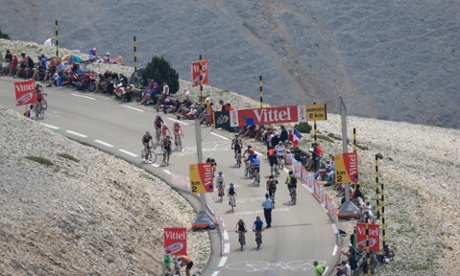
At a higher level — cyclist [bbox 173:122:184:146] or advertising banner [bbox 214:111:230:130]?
advertising banner [bbox 214:111:230:130]

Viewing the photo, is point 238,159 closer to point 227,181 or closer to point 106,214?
point 227,181

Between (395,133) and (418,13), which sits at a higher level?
(418,13)

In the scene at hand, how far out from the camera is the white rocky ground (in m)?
38.7

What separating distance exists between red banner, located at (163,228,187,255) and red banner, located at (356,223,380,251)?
600cm

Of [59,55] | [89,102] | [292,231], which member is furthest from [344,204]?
[59,55]

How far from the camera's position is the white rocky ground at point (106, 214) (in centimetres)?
3869

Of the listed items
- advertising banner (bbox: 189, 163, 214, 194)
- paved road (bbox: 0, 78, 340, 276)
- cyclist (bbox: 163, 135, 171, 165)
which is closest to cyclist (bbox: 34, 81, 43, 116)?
paved road (bbox: 0, 78, 340, 276)

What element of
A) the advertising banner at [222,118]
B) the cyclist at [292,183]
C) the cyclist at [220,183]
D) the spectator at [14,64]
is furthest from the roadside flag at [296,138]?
the spectator at [14,64]

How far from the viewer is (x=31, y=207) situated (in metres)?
40.4

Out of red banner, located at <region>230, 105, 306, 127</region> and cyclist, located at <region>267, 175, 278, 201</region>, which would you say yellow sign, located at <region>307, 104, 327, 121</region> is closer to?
red banner, located at <region>230, 105, 306, 127</region>

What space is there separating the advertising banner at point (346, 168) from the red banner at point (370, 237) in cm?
546

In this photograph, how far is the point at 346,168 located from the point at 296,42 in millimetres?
49320

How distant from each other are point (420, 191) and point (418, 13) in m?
49.2

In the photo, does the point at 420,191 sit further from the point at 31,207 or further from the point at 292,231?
the point at 31,207
